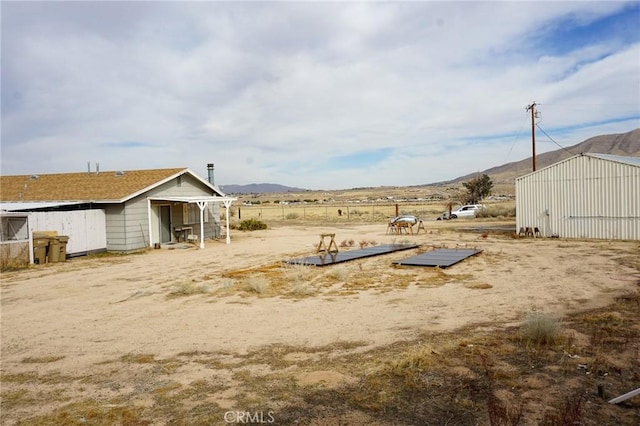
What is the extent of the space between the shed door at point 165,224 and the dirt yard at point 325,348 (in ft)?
29.7

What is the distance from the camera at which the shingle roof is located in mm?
21203

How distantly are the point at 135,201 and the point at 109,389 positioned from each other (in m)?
16.9

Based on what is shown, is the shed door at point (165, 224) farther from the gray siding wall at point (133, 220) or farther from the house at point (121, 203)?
the gray siding wall at point (133, 220)

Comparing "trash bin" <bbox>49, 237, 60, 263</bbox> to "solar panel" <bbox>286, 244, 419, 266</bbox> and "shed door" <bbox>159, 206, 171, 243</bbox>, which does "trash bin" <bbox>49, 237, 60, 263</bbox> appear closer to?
"shed door" <bbox>159, 206, 171, 243</bbox>

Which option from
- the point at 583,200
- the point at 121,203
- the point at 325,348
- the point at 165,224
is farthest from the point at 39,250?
the point at 583,200

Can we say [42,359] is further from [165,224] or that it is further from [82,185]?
[82,185]

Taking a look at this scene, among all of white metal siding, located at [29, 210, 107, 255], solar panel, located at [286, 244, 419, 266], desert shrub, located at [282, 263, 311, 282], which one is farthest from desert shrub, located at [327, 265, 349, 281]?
white metal siding, located at [29, 210, 107, 255]

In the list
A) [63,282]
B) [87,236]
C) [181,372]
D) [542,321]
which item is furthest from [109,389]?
[87,236]

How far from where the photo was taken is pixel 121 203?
2062 cm

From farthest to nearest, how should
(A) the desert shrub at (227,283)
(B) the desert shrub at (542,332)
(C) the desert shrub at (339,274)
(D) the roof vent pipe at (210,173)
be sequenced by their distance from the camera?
(D) the roof vent pipe at (210,173), (C) the desert shrub at (339,274), (A) the desert shrub at (227,283), (B) the desert shrub at (542,332)

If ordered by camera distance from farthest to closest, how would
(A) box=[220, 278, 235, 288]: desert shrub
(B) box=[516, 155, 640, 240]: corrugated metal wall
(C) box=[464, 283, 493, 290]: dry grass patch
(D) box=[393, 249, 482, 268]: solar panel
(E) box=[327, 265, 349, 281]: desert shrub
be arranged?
1. (B) box=[516, 155, 640, 240]: corrugated metal wall
2. (D) box=[393, 249, 482, 268]: solar panel
3. (E) box=[327, 265, 349, 281]: desert shrub
4. (A) box=[220, 278, 235, 288]: desert shrub
5. (C) box=[464, 283, 493, 290]: dry grass patch

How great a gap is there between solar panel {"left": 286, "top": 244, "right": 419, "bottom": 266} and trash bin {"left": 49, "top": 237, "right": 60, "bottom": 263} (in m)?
9.06

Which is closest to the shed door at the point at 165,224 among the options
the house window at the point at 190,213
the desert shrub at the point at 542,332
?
the house window at the point at 190,213

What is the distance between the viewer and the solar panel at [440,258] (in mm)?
14805
